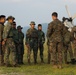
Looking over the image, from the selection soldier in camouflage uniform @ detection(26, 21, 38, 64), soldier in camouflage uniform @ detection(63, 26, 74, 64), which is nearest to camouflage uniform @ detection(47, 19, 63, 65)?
soldier in camouflage uniform @ detection(63, 26, 74, 64)

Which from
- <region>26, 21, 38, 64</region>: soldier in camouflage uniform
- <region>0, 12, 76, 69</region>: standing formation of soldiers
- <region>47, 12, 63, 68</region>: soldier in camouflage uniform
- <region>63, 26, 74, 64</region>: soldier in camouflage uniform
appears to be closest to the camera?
<region>47, 12, 63, 68</region>: soldier in camouflage uniform

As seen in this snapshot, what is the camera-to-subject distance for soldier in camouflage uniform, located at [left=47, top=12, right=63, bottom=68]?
45.8 ft

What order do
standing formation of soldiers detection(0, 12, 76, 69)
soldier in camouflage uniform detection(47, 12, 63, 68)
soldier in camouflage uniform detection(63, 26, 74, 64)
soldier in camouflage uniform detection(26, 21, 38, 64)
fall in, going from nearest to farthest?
soldier in camouflage uniform detection(47, 12, 63, 68) < standing formation of soldiers detection(0, 12, 76, 69) < soldier in camouflage uniform detection(63, 26, 74, 64) < soldier in camouflage uniform detection(26, 21, 38, 64)

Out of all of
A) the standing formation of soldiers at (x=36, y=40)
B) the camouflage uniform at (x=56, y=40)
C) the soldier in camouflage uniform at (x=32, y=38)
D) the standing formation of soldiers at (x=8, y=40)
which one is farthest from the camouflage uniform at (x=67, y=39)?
the standing formation of soldiers at (x=8, y=40)

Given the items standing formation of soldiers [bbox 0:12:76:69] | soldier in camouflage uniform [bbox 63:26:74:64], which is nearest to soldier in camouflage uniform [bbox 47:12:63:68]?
standing formation of soldiers [bbox 0:12:76:69]

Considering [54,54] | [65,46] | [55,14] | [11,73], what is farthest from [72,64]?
[11,73]

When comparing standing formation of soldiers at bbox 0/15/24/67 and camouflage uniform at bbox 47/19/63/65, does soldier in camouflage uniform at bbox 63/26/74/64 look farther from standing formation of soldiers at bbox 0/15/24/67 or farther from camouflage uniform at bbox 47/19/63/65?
standing formation of soldiers at bbox 0/15/24/67

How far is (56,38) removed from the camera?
14117 millimetres

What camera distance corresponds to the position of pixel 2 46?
50.9 feet

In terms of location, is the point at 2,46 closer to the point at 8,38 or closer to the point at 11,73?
the point at 8,38

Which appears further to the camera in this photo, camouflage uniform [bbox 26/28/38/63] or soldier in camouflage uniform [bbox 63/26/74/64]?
camouflage uniform [bbox 26/28/38/63]

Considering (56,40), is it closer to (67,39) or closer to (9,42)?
(67,39)

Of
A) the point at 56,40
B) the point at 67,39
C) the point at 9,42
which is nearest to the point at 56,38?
the point at 56,40

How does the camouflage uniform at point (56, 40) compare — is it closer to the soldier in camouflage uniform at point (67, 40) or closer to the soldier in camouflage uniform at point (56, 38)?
the soldier in camouflage uniform at point (56, 38)
